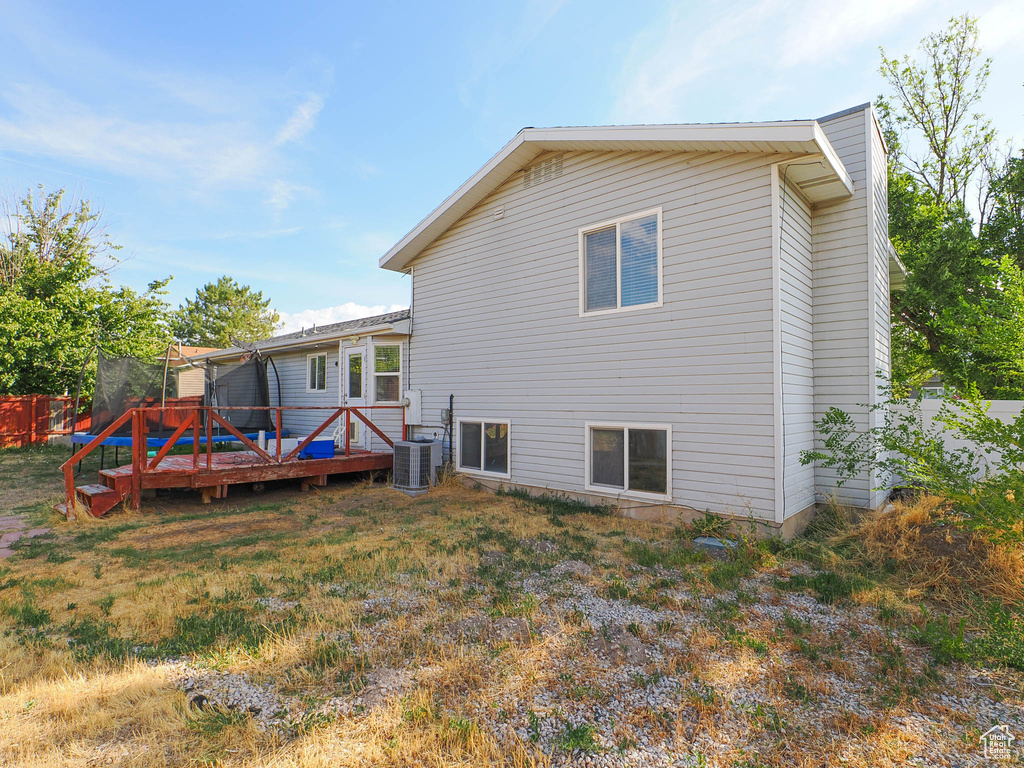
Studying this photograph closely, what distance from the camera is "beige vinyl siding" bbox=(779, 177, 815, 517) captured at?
554 cm

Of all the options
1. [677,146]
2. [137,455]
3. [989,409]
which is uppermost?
[677,146]

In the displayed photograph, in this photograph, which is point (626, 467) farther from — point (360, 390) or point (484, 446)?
point (360, 390)

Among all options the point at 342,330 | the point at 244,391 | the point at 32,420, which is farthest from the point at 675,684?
the point at 32,420

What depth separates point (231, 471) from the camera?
7.50m

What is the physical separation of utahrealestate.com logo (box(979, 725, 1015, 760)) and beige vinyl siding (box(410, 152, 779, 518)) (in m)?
2.98

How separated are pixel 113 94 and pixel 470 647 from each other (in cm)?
1527

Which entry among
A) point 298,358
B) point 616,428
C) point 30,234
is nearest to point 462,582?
point 616,428

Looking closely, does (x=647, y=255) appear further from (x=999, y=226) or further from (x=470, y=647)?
(x=999, y=226)

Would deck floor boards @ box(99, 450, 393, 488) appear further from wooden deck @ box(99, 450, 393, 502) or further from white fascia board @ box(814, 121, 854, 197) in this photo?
white fascia board @ box(814, 121, 854, 197)

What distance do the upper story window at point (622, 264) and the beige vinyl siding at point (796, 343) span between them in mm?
1464

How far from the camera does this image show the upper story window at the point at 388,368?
10000 mm

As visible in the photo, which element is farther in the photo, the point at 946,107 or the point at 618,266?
the point at 946,107

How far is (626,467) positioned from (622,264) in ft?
9.32

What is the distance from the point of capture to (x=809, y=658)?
304 cm
